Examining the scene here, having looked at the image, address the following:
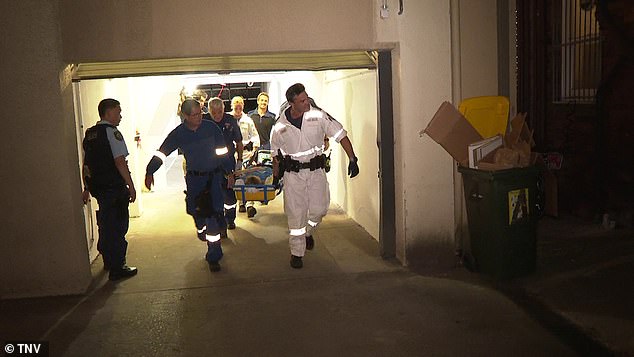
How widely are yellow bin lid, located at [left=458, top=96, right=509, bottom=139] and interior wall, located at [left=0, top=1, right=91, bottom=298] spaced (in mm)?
3827

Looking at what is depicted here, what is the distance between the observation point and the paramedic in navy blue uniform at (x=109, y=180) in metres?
5.91

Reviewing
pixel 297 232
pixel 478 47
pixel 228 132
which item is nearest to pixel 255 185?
pixel 228 132

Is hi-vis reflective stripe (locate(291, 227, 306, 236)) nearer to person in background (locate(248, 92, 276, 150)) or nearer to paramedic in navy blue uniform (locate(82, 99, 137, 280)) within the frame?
paramedic in navy blue uniform (locate(82, 99, 137, 280))

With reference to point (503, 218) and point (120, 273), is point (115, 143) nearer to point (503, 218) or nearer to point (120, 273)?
point (120, 273)

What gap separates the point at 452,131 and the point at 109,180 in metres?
3.44

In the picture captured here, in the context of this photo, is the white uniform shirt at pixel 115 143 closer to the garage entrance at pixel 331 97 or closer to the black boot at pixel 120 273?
the garage entrance at pixel 331 97

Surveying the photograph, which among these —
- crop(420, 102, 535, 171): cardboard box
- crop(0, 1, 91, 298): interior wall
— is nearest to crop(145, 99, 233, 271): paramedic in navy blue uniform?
crop(0, 1, 91, 298): interior wall

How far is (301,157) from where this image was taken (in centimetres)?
629

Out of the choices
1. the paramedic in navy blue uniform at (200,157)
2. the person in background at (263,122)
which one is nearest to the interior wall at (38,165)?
the paramedic in navy blue uniform at (200,157)

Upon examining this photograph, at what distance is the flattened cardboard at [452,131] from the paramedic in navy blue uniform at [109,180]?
306 centimetres

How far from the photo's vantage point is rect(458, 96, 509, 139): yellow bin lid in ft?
18.9

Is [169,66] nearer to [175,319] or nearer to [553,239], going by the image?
[175,319]

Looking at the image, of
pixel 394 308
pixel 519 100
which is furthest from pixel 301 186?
pixel 519 100

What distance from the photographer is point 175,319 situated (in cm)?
500
